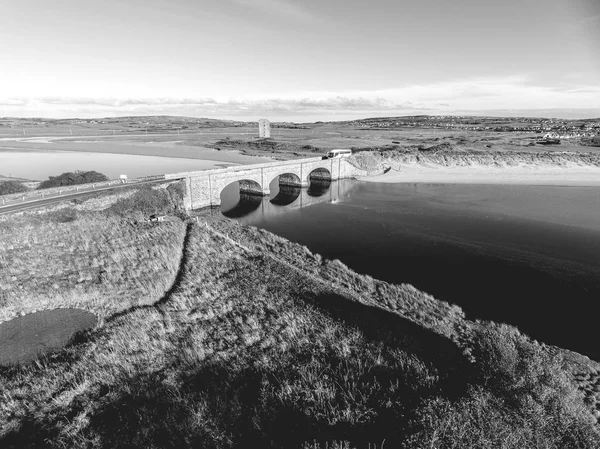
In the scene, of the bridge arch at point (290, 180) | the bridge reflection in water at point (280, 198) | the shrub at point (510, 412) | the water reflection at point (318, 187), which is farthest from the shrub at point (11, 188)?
the shrub at point (510, 412)

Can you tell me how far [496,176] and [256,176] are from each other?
53078 millimetres

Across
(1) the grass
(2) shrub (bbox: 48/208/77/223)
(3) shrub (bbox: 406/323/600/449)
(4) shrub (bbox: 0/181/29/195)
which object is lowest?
(1) the grass

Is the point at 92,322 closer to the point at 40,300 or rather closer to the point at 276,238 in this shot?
the point at 40,300

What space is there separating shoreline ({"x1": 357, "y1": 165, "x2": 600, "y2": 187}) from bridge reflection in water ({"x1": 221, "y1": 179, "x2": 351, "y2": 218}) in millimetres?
12512

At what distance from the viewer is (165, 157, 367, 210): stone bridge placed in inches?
1906

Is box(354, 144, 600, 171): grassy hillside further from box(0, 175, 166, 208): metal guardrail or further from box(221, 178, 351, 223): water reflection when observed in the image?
box(0, 175, 166, 208): metal guardrail

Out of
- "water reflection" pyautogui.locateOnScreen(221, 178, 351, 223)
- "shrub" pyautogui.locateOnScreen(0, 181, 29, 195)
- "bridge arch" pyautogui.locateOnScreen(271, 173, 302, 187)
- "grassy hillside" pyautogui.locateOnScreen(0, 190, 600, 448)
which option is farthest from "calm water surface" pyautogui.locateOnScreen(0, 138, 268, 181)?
"grassy hillside" pyautogui.locateOnScreen(0, 190, 600, 448)

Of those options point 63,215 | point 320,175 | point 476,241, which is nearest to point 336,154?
point 320,175

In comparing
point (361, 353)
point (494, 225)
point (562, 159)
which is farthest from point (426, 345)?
point (562, 159)

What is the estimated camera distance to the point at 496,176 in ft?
244

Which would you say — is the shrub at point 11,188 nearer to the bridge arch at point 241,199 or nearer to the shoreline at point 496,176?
the bridge arch at point 241,199

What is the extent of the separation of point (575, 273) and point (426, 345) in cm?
2155

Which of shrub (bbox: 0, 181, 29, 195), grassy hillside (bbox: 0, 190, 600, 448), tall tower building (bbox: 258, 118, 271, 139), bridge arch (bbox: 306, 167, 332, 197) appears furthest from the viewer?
tall tower building (bbox: 258, 118, 271, 139)

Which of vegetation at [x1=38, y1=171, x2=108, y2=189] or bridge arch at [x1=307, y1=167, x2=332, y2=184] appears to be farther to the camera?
bridge arch at [x1=307, y1=167, x2=332, y2=184]
